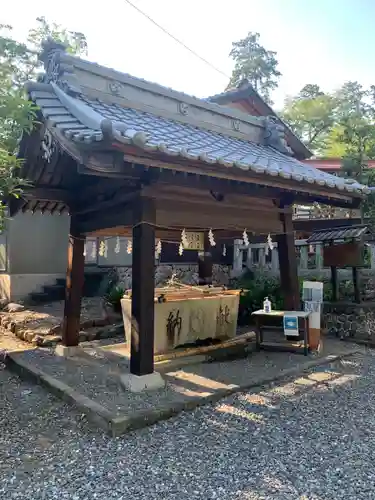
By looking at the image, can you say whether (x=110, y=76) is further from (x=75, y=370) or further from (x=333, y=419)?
(x=333, y=419)

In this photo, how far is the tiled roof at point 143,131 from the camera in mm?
3691

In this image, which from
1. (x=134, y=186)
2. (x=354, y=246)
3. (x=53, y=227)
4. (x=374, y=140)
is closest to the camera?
(x=134, y=186)

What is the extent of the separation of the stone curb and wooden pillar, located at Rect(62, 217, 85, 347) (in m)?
0.82

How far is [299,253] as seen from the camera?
9.87 m

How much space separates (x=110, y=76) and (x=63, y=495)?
5249mm

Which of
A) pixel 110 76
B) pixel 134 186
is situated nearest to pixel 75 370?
pixel 134 186

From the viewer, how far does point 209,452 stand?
11.1 feet

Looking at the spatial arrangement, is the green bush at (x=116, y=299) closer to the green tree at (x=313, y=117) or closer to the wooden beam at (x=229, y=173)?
the wooden beam at (x=229, y=173)

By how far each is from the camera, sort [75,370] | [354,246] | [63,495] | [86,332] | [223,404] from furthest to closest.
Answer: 1. [86,332]
2. [354,246]
3. [75,370]
4. [223,404]
5. [63,495]

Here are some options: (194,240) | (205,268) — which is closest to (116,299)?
(205,268)

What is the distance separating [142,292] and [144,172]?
1393 mm

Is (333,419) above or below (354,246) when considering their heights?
below

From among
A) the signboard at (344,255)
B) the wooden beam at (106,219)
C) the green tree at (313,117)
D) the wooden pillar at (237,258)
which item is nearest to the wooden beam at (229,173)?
the wooden beam at (106,219)

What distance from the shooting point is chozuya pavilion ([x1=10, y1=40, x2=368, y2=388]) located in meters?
4.09
